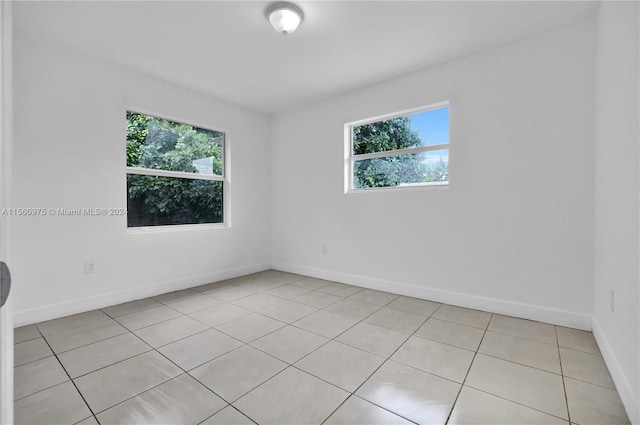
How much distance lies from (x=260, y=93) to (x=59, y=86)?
2.02 meters

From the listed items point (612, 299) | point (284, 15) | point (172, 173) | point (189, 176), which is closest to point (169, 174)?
point (172, 173)

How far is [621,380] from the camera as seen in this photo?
1565 millimetres

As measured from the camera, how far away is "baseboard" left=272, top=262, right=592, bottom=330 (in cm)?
247

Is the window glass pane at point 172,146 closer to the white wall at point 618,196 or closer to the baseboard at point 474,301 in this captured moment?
the baseboard at point 474,301

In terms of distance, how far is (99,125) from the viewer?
295 cm

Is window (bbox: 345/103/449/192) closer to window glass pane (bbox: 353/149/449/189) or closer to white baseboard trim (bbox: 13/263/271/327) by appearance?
window glass pane (bbox: 353/149/449/189)

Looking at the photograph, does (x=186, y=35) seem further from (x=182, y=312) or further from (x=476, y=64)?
(x=476, y=64)

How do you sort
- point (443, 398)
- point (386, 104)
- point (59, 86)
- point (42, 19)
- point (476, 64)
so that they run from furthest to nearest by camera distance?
point (386, 104) → point (476, 64) → point (59, 86) → point (42, 19) → point (443, 398)

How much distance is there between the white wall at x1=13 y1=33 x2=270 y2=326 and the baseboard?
75.6 inches

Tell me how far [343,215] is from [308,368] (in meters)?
2.30

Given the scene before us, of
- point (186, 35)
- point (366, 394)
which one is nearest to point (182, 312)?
point (366, 394)

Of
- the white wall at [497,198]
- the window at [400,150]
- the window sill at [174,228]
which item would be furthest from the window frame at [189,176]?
the window at [400,150]

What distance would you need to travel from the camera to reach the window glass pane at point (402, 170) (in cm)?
321

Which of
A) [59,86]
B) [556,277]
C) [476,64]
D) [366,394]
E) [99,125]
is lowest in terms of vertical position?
[366,394]
